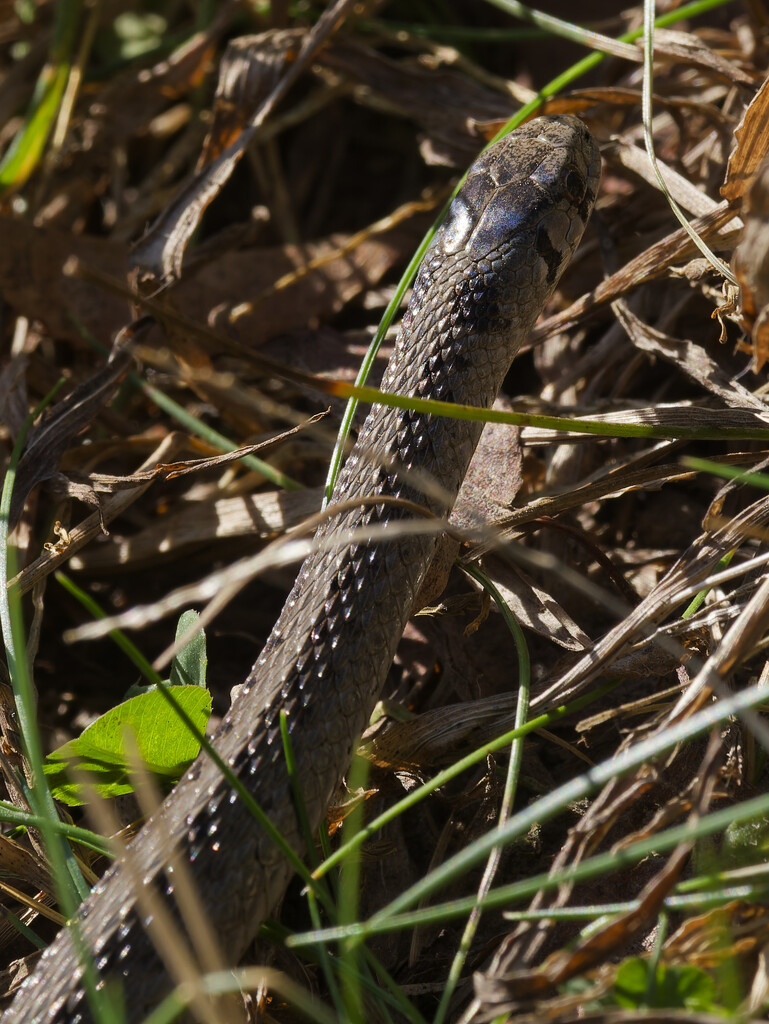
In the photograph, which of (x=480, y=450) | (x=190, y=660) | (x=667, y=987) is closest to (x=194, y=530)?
(x=190, y=660)

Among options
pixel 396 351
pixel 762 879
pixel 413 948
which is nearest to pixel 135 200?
pixel 396 351

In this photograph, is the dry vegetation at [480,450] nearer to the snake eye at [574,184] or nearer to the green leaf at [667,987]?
the green leaf at [667,987]

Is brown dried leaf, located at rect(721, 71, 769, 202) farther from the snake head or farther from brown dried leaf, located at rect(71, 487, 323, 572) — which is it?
brown dried leaf, located at rect(71, 487, 323, 572)

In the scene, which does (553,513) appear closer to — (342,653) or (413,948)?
(342,653)

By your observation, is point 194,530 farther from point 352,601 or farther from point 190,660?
point 352,601

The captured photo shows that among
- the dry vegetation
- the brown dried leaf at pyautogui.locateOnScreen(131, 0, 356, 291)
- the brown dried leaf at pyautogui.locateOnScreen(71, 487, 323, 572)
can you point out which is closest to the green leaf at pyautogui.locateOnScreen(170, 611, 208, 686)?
the dry vegetation

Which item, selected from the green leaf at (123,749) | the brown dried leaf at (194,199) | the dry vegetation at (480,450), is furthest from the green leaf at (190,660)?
the brown dried leaf at (194,199)
